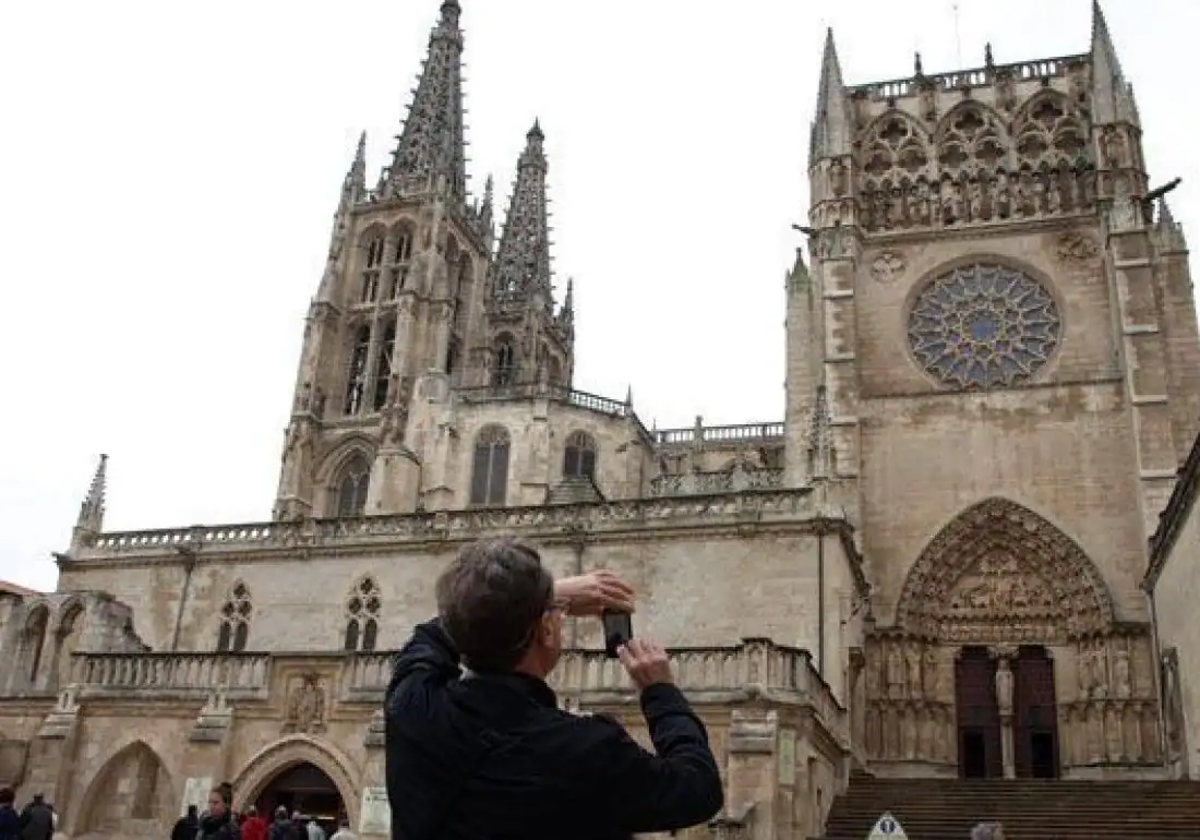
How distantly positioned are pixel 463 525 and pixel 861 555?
991 centimetres

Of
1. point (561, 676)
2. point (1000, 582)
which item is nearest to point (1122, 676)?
point (1000, 582)

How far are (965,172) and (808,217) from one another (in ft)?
15.0

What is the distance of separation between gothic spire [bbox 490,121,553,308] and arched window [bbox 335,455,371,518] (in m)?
16.4

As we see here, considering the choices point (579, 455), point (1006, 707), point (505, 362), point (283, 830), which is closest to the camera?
point (283, 830)

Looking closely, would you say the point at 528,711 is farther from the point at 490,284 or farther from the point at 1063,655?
the point at 490,284

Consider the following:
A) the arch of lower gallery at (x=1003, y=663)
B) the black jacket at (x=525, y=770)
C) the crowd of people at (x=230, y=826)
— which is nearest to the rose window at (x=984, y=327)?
the arch of lower gallery at (x=1003, y=663)

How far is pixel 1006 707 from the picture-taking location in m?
26.5

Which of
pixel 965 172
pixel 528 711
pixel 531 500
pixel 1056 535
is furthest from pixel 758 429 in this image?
pixel 528 711

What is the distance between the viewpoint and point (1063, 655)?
2675 cm

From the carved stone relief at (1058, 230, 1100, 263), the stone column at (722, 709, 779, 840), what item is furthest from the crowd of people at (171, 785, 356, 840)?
the carved stone relief at (1058, 230, 1100, 263)

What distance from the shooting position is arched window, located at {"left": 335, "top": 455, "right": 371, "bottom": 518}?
47.5 m

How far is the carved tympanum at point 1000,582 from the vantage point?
26984 mm

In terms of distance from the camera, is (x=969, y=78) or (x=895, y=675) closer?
(x=895, y=675)

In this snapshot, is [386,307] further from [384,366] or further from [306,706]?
[306,706]
